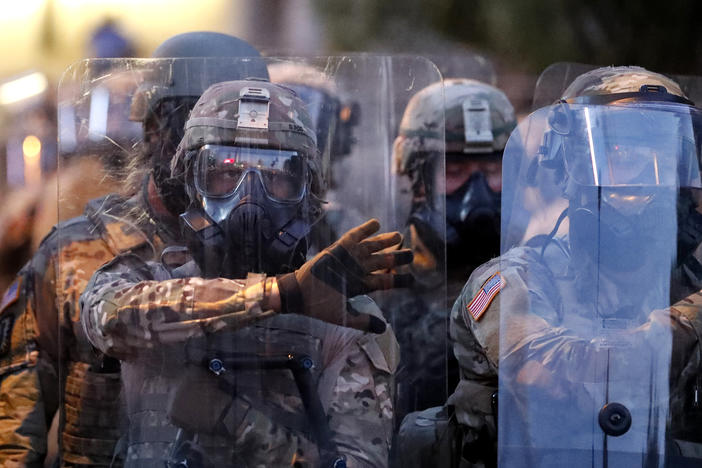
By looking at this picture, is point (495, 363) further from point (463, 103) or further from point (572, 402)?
point (463, 103)

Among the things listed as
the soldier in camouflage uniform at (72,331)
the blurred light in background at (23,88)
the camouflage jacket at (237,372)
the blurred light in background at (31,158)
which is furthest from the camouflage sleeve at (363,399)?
the blurred light in background at (23,88)

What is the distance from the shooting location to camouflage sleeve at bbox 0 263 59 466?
2855 millimetres

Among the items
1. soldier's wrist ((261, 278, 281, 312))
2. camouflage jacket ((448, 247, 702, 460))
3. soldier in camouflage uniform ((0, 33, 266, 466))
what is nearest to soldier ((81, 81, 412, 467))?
soldier's wrist ((261, 278, 281, 312))

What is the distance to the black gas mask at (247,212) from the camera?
221cm

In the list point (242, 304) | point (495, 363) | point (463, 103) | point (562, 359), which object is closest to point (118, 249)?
point (242, 304)

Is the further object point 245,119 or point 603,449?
point 245,119

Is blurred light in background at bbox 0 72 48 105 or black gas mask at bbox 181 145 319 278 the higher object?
blurred light in background at bbox 0 72 48 105

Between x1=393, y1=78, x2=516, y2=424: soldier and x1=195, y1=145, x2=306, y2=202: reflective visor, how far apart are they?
0.37 m

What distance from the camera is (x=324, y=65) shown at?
248cm

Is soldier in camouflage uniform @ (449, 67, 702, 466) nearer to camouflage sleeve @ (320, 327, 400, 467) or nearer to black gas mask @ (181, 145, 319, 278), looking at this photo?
camouflage sleeve @ (320, 327, 400, 467)

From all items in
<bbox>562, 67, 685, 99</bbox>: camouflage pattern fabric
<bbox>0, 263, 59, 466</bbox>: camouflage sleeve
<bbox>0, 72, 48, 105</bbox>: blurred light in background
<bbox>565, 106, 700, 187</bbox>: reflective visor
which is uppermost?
<bbox>0, 72, 48, 105</bbox>: blurred light in background

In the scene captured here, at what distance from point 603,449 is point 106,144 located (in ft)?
4.60

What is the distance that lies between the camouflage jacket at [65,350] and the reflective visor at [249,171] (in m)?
0.22

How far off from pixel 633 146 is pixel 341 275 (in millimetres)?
703
